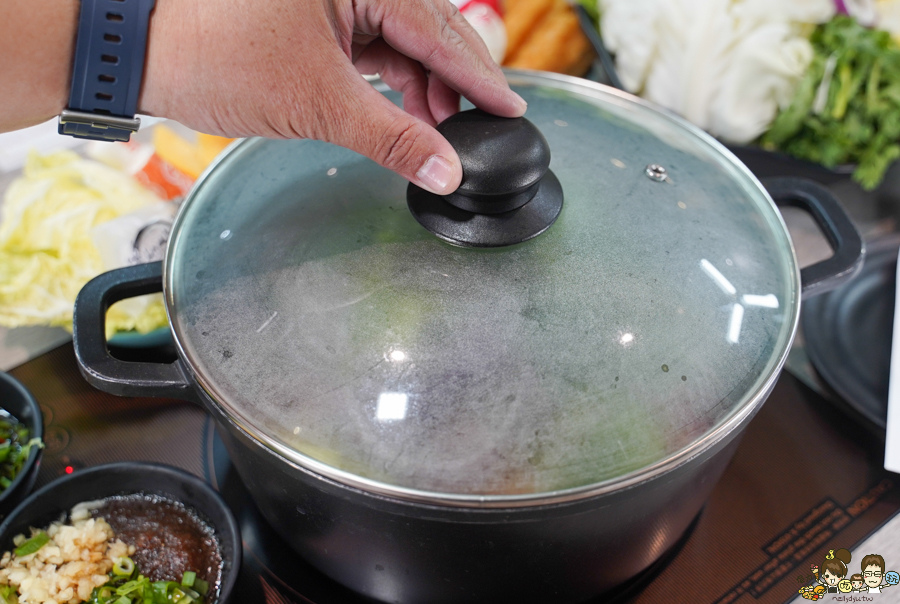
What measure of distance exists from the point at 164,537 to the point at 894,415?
3.72ft

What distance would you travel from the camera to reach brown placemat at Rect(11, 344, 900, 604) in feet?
2.92

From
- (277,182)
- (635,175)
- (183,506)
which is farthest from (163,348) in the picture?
(635,175)

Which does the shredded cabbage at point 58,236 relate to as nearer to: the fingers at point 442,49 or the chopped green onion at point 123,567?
the chopped green onion at point 123,567

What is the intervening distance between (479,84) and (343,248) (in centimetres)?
27

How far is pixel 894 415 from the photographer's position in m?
1.03

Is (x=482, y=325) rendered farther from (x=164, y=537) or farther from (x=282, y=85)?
(x=164, y=537)

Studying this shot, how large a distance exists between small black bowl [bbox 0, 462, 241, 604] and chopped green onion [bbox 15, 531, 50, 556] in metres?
0.02

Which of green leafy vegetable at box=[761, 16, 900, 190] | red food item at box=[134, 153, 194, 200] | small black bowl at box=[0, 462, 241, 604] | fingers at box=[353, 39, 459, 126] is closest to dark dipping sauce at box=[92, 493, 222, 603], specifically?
small black bowl at box=[0, 462, 241, 604]

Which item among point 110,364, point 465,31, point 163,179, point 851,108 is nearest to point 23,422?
point 110,364

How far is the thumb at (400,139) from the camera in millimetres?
705

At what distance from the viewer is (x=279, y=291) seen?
737mm

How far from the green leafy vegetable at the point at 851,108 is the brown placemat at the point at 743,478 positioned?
27.0 inches

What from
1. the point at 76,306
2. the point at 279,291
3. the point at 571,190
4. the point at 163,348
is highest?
the point at 571,190

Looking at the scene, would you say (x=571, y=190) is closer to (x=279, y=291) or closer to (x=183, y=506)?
(x=279, y=291)
